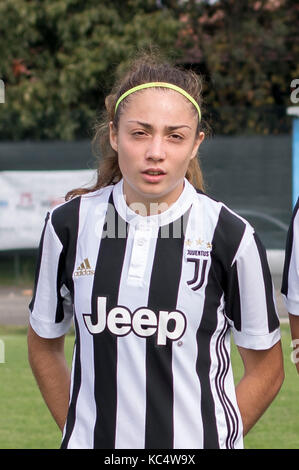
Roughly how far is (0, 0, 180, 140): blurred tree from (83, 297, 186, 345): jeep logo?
13.8m

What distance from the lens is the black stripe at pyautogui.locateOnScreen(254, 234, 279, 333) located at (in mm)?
2873

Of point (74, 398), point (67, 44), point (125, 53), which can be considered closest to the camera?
point (74, 398)

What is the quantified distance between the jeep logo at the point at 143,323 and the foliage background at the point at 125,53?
37.5ft

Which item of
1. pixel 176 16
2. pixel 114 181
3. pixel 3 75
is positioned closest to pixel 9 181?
pixel 3 75

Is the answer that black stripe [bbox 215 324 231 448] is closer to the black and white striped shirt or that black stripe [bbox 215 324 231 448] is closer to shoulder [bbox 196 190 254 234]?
the black and white striped shirt

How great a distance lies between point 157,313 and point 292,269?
58 cm

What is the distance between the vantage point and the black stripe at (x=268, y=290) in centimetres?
287

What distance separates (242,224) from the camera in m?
2.90

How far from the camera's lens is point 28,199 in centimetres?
1312

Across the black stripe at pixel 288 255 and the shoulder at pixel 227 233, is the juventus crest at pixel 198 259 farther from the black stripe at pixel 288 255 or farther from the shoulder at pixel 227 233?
the black stripe at pixel 288 255

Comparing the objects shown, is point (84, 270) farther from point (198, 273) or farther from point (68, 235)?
point (198, 273)

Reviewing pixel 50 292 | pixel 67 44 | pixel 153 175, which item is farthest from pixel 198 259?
pixel 67 44

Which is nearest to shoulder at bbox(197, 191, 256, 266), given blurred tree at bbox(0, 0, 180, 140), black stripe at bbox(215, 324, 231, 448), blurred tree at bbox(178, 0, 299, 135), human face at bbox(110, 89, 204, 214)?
human face at bbox(110, 89, 204, 214)

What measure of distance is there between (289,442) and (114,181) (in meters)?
3.53
